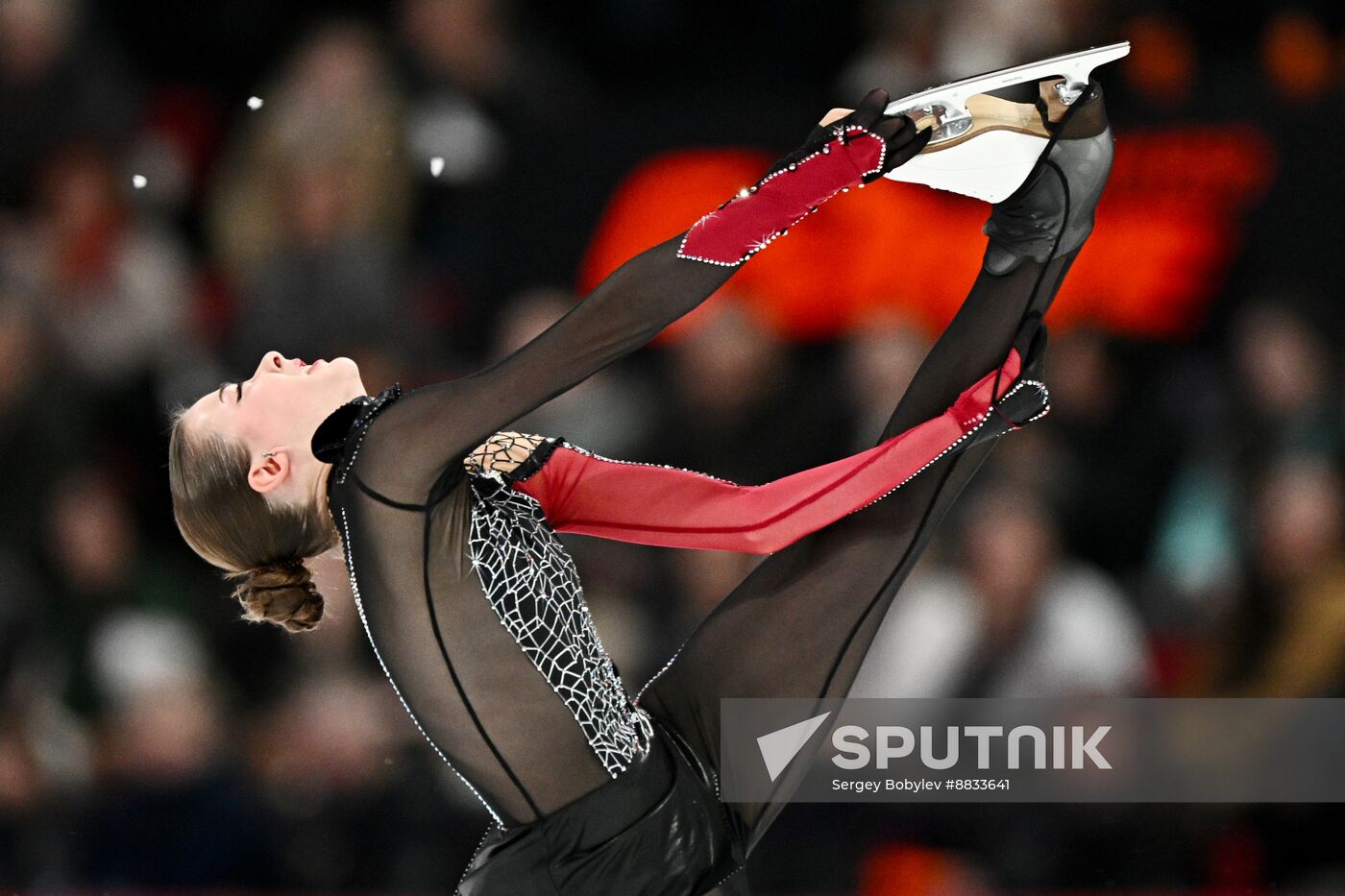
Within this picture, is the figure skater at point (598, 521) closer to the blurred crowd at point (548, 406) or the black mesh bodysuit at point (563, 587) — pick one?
the black mesh bodysuit at point (563, 587)

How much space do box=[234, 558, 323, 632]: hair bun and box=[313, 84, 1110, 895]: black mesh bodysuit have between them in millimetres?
197

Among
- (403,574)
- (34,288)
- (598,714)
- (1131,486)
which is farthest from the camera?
(34,288)

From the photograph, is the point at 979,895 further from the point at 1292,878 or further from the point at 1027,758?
the point at 1292,878

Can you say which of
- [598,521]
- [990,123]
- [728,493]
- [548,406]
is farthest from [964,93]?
[548,406]

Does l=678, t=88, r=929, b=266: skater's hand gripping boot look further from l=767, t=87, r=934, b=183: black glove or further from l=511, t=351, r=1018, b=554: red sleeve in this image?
l=511, t=351, r=1018, b=554: red sleeve

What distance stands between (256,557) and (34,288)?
1.92 metres

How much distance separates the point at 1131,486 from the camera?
3.38 meters

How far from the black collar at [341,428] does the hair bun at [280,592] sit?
212 millimetres

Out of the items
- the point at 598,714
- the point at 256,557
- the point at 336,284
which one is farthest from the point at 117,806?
the point at 598,714

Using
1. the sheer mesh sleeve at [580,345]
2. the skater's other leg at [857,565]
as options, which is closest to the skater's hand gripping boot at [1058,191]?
the skater's other leg at [857,565]

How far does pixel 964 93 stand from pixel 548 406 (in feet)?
5.52

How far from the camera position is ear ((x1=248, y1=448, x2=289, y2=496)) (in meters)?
1.94

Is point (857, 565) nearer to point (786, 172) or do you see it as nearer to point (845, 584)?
point (845, 584)

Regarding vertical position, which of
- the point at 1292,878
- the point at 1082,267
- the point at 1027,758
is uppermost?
the point at 1082,267
